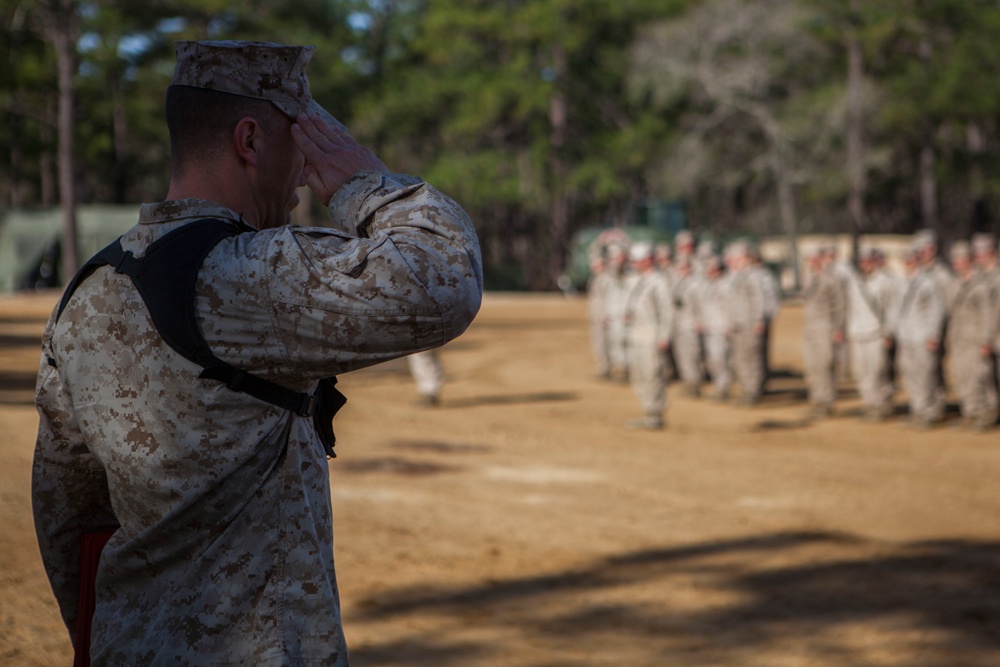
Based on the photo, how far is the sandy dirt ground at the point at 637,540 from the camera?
6.02m

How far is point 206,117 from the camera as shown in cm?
219

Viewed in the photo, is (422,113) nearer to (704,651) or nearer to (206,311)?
(704,651)

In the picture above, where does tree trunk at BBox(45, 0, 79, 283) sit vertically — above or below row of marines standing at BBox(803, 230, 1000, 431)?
above

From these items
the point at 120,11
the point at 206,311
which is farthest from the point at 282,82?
the point at 120,11

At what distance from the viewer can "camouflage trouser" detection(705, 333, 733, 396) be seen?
17094mm

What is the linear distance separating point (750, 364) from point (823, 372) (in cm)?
139

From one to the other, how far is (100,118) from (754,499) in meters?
39.9

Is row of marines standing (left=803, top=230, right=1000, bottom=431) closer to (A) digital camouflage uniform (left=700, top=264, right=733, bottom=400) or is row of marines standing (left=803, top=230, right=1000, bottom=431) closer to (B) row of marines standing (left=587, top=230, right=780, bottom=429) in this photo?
(B) row of marines standing (left=587, top=230, right=780, bottom=429)

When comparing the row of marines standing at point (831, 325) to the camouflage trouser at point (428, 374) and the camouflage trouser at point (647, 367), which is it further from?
the camouflage trouser at point (428, 374)

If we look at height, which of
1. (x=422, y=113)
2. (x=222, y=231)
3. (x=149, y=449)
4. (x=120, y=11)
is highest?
(x=120, y=11)

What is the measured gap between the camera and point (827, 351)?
1535cm

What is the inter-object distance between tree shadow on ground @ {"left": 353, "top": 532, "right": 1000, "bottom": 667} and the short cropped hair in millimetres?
3833

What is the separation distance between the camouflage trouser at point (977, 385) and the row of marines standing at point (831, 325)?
1 cm

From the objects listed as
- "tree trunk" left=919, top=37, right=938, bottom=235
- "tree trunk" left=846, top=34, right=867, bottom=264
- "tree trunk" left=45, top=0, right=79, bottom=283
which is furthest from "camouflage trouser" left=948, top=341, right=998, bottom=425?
"tree trunk" left=919, top=37, right=938, bottom=235
